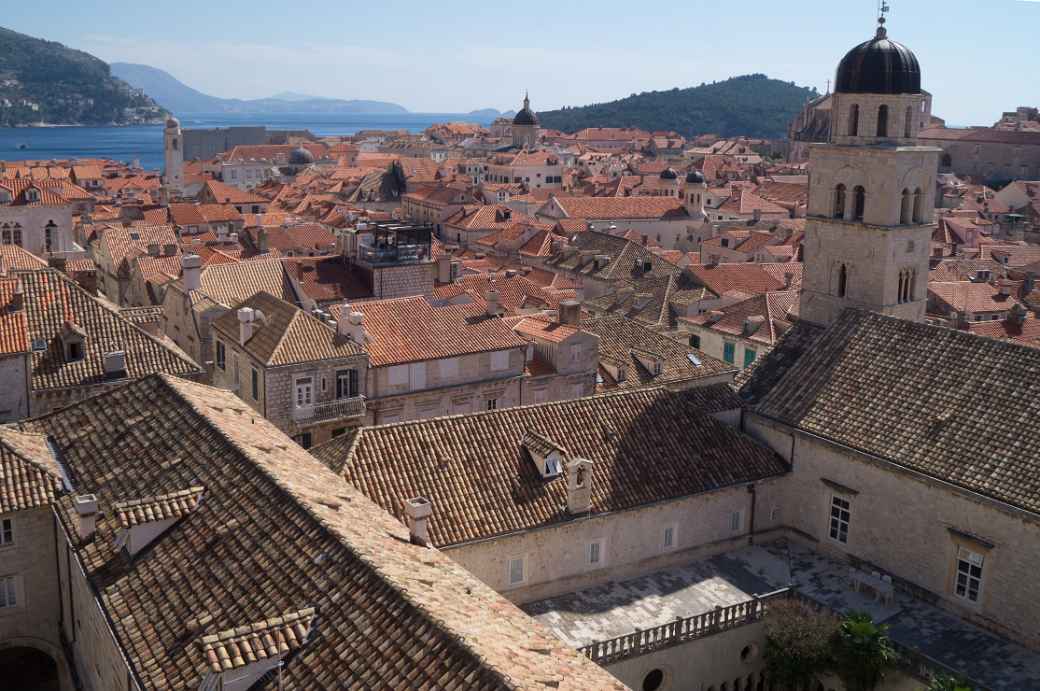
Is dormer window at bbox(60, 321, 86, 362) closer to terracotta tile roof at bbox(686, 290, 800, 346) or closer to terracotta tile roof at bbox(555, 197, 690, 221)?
terracotta tile roof at bbox(686, 290, 800, 346)

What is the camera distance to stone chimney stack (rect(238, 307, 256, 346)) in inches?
1547

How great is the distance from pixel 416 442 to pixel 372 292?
23855mm

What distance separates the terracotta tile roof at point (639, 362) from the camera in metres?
44.4

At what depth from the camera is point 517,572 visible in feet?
93.2

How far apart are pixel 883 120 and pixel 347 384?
70.9ft

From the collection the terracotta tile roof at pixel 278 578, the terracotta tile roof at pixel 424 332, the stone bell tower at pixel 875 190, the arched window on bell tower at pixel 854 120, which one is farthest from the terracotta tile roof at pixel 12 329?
the arched window on bell tower at pixel 854 120

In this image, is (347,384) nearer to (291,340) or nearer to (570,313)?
(291,340)

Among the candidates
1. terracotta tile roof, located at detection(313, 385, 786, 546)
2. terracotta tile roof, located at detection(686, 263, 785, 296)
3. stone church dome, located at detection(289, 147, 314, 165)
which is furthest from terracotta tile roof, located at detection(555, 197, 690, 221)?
stone church dome, located at detection(289, 147, 314, 165)

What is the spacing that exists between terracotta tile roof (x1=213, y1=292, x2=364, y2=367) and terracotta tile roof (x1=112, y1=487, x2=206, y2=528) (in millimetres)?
15235

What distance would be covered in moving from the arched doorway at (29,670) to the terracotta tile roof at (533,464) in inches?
347

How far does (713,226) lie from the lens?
4557 inches

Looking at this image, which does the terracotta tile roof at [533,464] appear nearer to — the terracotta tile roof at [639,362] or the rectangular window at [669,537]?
the rectangular window at [669,537]

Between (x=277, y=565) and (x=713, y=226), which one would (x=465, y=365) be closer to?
(x=277, y=565)

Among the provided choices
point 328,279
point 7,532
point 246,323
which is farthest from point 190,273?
point 7,532
